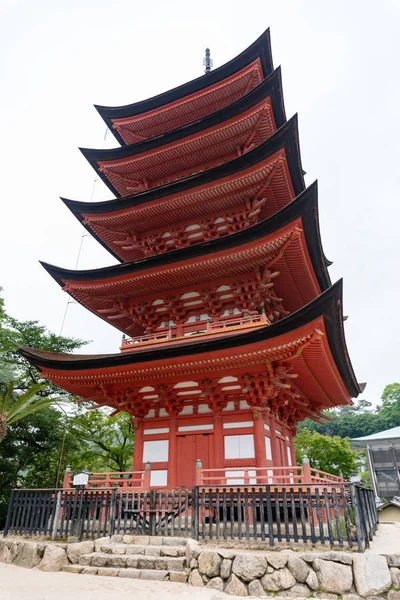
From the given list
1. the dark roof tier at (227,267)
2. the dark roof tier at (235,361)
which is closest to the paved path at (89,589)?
the dark roof tier at (235,361)

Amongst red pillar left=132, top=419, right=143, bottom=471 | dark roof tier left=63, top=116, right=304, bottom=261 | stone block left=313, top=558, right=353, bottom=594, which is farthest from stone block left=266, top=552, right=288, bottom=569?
dark roof tier left=63, top=116, right=304, bottom=261

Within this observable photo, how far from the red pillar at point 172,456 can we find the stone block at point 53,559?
350cm

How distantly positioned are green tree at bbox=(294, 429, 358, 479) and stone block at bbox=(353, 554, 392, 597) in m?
24.9

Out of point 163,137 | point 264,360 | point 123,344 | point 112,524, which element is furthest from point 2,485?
point 163,137

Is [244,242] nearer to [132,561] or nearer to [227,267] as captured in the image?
[227,267]

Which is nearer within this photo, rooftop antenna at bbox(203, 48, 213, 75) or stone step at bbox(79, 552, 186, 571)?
stone step at bbox(79, 552, 186, 571)

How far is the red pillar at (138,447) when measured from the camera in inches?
477

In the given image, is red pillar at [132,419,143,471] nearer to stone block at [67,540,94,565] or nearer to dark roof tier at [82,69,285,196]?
stone block at [67,540,94,565]

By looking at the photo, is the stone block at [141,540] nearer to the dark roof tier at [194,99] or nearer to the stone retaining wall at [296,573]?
the stone retaining wall at [296,573]

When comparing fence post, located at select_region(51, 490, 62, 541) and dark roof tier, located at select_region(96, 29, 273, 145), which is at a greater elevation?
dark roof tier, located at select_region(96, 29, 273, 145)

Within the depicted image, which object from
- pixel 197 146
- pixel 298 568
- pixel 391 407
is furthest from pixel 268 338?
pixel 391 407

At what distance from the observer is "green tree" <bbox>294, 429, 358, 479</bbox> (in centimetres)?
3012

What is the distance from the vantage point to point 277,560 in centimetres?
692

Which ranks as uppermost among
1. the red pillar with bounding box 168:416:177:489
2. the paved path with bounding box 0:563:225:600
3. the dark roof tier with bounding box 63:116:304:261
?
the dark roof tier with bounding box 63:116:304:261
